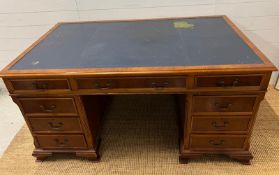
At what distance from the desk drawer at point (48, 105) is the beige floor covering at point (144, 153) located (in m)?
0.41

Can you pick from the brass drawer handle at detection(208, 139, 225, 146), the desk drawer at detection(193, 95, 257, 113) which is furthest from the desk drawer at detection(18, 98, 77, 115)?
the brass drawer handle at detection(208, 139, 225, 146)

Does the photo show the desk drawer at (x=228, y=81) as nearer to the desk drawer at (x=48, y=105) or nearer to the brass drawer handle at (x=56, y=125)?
the desk drawer at (x=48, y=105)

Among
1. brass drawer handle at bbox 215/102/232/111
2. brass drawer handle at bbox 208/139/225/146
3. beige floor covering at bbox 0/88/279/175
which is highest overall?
brass drawer handle at bbox 215/102/232/111

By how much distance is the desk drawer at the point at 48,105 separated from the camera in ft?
4.03

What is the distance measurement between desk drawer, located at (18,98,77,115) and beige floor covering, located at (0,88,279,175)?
→ 0.41m

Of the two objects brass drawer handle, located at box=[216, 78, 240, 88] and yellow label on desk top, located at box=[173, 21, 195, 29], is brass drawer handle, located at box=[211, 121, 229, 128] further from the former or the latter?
yellow label on desk top, located at box=[173, 21, 195, 29]

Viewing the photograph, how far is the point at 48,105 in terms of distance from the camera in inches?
49.4

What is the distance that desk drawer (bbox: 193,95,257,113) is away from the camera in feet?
3.81

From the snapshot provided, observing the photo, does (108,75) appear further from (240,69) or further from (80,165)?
(80,165)

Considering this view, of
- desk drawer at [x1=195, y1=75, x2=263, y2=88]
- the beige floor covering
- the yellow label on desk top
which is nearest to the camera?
desk drawer at [x1=195, y1=75, x2=263, y2=88]

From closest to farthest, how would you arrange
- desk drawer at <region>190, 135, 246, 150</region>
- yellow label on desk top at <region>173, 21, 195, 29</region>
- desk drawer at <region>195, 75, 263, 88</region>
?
desk drawer at <region>195, 75, 263, 88</region> < desk drawer at <region>190, 135, 246, 150</region> < yellow label on desk top at <region>173, 21, 195, 29</region>

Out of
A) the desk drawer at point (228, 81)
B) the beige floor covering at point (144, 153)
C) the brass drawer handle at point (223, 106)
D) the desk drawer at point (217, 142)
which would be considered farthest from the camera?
the beige floor covering at point (144, 153)

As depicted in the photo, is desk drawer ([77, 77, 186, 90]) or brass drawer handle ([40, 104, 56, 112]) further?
brass drawer handle ([40, 104, 56, 112])

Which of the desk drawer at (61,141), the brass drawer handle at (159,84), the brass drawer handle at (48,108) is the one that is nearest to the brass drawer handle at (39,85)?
the brass drawer handle at (48,108)
